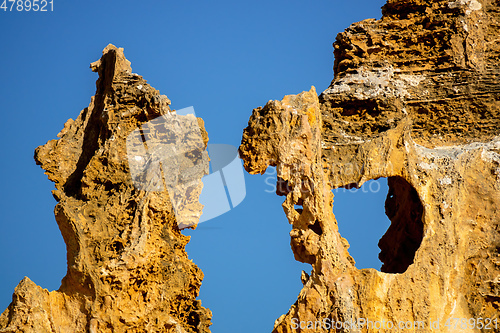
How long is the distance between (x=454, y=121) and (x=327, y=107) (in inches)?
61.1

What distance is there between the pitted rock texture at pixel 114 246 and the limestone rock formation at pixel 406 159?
1407 mm

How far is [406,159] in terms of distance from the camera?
10.6 m

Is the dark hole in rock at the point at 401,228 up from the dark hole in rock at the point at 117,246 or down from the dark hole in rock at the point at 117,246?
up

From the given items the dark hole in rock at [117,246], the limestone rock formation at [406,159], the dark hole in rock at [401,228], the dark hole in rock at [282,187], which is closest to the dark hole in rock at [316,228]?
the limestone rock formation at [406,159]

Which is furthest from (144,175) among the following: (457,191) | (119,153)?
(457,191)

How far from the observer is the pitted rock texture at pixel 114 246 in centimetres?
1044

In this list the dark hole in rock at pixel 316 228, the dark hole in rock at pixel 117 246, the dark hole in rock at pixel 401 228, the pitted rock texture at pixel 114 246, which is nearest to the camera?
the dark hole in rock at pixel 316 228

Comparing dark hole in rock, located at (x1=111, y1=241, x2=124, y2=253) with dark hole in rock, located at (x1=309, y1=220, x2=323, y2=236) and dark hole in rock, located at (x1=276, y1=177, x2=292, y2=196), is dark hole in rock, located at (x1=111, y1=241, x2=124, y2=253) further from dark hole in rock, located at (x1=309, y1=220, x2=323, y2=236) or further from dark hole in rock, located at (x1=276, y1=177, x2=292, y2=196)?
dark hole in rock, located at (x1=309, y1=220, x2=323, y2=236)

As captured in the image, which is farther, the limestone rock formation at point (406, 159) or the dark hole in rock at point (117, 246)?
the dark hole in rock at point (117, 246)

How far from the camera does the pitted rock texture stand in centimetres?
1044

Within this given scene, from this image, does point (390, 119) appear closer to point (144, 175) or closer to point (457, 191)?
point (457, 191)

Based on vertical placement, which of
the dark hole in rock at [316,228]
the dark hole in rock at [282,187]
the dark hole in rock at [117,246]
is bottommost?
the dark hole in rock at [316,228]

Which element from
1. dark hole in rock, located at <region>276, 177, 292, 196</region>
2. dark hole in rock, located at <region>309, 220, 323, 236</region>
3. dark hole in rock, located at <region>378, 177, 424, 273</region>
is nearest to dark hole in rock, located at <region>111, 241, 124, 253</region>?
dark hole in rock, located at <region>276, 177, 292, 196</region>

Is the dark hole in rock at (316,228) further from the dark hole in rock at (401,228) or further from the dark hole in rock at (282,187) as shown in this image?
the dark hole in rock at (401,228)
